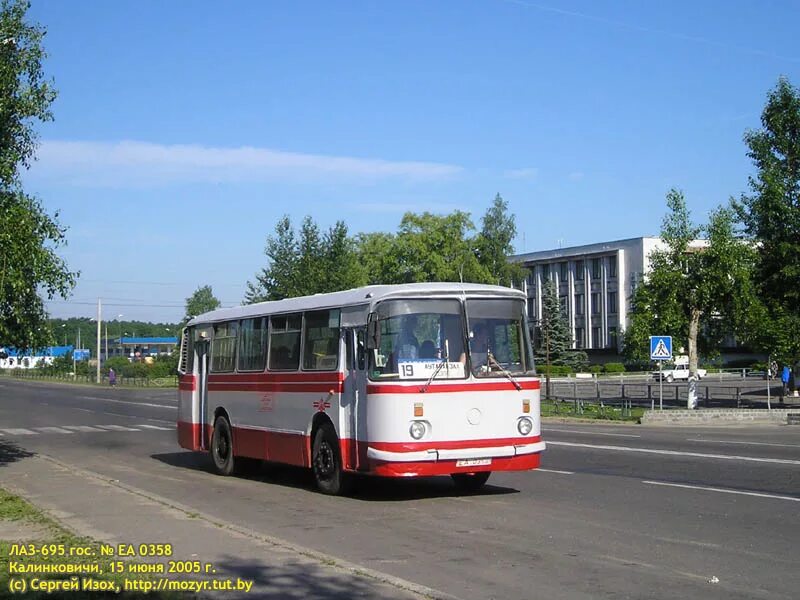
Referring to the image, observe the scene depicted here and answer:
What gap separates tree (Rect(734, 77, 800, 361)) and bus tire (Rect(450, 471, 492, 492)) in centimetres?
2454

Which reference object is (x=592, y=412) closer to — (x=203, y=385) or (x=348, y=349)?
(x=203, y=385)

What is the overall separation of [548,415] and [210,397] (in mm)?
21371

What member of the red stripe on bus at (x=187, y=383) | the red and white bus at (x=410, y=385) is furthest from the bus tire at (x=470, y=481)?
the red stripe on bus at (x=187, y=383)

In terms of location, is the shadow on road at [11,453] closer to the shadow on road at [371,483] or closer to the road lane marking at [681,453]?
the shadow on road at [371,483]

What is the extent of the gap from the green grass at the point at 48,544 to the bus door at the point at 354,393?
13.5 ft

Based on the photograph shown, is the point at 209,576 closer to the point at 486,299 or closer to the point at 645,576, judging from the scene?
the point at 645,576

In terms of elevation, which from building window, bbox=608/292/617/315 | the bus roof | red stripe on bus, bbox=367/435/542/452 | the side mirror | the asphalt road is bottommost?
the asphalt road

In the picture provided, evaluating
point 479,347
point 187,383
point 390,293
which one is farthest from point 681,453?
point 187,383

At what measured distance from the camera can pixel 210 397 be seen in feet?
63.7

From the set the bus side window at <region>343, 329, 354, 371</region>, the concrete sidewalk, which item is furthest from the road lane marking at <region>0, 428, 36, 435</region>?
the bus side window at <region>343, 329, 354, 371</region>

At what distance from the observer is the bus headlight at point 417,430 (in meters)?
13.6

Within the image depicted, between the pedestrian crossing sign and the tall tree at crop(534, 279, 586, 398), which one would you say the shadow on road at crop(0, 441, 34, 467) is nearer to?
the pedestrian crossing sign

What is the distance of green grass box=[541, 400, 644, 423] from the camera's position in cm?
3619

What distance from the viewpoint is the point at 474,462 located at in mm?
13852
